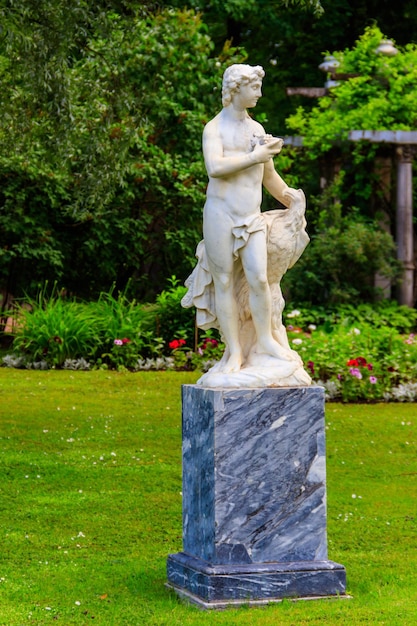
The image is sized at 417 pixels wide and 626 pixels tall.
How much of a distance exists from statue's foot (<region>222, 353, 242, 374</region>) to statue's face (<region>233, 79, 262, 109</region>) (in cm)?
140

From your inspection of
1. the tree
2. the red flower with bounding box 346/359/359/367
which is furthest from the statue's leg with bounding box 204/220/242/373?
the tree

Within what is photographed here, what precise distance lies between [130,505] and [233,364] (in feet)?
8.54

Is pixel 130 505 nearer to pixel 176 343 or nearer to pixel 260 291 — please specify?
pixel 260 291

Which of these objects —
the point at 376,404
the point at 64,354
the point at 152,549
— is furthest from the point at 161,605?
the point at 64,354

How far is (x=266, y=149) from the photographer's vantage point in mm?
6410

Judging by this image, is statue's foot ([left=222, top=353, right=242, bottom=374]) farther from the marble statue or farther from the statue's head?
the statue's head

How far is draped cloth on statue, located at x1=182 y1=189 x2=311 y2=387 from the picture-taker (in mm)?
6453

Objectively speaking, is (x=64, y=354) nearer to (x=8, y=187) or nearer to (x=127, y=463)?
(x=8, y=187)

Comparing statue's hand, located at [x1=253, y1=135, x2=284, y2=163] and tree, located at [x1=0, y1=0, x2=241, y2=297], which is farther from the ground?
tree, located at [x1=0, y1=0, x2=241, y2=297]

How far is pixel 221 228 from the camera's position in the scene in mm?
6500

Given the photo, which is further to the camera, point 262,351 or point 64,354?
point 64,354

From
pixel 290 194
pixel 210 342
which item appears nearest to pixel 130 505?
pixel 290 194

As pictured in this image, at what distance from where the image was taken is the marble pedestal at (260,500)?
6.20 m

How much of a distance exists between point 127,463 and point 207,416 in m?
3.75
